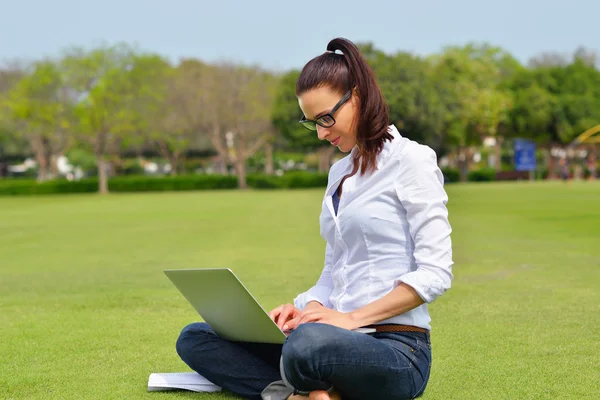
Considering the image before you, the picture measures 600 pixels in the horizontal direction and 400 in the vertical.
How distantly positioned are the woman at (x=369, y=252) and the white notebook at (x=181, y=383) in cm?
83

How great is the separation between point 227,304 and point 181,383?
0.90 metres

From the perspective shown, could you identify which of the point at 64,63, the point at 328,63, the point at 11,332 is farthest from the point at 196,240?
the point at 64,63

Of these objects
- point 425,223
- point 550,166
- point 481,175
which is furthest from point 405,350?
point 550,166

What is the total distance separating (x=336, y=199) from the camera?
137 inches

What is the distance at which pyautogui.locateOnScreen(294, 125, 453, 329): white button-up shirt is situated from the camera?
10.2 feet

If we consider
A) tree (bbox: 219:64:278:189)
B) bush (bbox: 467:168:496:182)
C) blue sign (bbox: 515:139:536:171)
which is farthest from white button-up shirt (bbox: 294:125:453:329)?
blue sign (bbox: 515:139:536:171)

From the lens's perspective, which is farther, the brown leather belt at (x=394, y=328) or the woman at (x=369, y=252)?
the brown leather belt at (x=394, y=328)

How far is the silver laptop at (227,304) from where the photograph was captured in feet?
10.6

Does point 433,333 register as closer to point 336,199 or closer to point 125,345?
point 125,345

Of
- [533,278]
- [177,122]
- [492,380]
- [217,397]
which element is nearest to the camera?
[217,397]

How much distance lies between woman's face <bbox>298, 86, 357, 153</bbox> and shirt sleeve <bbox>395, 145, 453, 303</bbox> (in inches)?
9.8

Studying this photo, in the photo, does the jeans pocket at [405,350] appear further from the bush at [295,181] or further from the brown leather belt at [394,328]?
the bush at [295,181]

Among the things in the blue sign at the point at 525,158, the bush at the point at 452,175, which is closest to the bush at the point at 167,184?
the bush at the point at 452,175

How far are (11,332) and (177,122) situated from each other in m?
51.0
